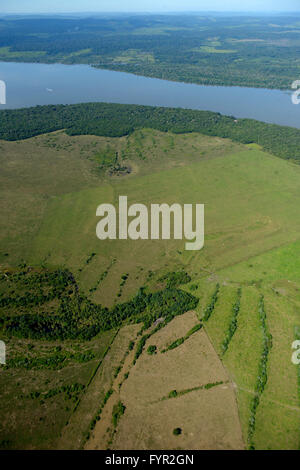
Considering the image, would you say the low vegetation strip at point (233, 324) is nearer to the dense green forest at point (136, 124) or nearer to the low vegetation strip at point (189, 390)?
the low vegetation strip at point (189, 390)

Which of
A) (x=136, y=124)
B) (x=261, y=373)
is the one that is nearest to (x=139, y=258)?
(x=261, y=373)

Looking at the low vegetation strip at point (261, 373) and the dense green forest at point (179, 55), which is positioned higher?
the dense green forest at point (179, 55)

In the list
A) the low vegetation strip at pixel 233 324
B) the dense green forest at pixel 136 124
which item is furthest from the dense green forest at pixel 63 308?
the dense green forest at pixel 136 124

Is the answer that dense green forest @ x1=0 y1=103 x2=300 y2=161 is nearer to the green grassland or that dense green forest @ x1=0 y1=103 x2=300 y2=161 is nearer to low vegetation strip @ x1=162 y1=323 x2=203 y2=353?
the green grassland

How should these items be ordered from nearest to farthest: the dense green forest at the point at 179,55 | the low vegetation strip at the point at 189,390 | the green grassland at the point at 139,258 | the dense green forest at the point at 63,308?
the green grassland at the point at 139,258 < the low vegetation strip at the point at 189,390 < the dense green forest at the point at 63,308 < the dense green forest at the point at 179,55

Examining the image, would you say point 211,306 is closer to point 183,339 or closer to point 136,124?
point 183,339

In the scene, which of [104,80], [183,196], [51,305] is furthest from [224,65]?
[51,305]
